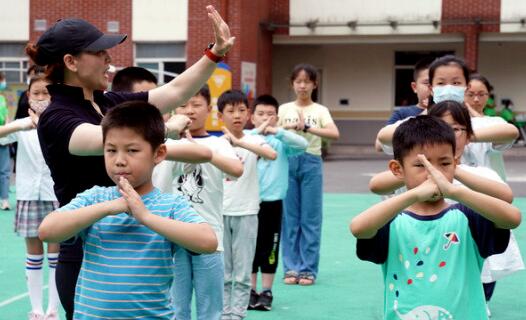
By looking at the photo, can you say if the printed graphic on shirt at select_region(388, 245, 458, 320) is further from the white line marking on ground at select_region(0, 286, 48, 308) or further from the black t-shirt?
the white line marking on ground at select_region(0, 286, 48, 308)

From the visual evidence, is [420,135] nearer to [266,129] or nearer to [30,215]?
[266,129]

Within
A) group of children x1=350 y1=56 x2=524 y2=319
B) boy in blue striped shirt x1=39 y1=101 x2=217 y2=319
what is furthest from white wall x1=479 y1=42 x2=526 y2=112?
boy in blue striped shirt x1=39 y1=101 x2=217 y2=319

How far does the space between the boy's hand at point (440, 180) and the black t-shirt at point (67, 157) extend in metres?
1.23

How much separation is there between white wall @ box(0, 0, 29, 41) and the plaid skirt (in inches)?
746

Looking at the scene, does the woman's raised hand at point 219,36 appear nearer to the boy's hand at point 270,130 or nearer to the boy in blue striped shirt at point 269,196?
the boy's hand at point 270,130

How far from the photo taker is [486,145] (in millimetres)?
5270

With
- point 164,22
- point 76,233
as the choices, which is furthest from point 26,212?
point 164,22

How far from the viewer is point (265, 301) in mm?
6688

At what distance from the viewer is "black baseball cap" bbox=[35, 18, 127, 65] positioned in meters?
3.44

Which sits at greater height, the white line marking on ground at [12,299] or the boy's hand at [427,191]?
the boy's hand at [427,191]

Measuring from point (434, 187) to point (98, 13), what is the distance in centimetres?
2229

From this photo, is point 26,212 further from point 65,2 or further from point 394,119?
point 65,2

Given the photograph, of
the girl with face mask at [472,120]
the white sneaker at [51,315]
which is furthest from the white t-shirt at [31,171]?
the girl with face mask at [472,120]

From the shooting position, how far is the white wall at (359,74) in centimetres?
2731
